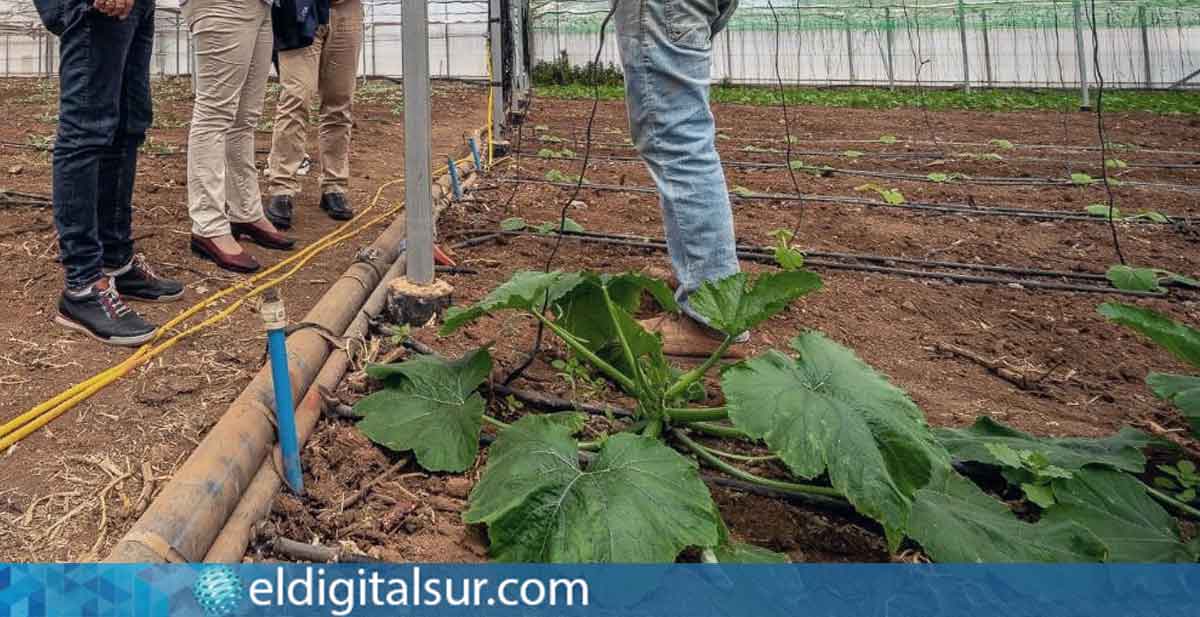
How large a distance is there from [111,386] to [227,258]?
0.88 meters

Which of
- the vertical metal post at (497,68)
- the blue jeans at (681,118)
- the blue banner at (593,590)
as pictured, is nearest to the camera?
the blue banner at (593,590)

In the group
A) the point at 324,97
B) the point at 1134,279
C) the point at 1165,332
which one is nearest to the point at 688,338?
the point at 1165,332

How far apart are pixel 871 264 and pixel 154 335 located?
213cm

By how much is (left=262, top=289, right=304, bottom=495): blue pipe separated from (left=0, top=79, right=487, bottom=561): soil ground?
9.0 inches

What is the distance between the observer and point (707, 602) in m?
0.99

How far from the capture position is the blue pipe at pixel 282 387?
1.09 m

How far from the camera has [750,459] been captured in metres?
1.25

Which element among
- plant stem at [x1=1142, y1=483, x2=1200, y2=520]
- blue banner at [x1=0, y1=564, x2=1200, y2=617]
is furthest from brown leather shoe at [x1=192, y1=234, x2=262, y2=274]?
plant stem at [x1=1142, y1=483, x2=1200, y2=520]

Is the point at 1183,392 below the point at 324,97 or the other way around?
below

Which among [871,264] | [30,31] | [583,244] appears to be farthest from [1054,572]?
[30,31]

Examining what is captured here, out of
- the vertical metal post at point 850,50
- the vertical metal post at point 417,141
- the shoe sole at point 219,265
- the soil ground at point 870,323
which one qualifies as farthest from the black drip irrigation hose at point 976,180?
the vertical metal post at point 850,50

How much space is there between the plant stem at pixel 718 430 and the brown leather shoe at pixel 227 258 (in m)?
1.62

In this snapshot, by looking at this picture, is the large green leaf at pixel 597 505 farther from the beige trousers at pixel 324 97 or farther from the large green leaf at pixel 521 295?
the beige trousers at pixel 324 97

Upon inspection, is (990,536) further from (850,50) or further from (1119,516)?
(850,50)
